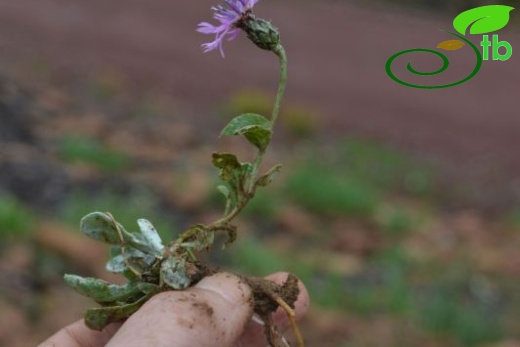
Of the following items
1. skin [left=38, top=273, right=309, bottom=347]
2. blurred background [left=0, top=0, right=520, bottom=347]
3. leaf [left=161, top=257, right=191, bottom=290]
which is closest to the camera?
skin [left=38, top=273, right=309, bottom=347]

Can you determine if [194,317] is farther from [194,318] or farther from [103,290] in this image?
[103,290]

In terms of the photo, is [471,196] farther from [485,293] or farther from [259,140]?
[259,140]

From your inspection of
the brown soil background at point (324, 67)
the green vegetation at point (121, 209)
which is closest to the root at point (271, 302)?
the green vegetation at point (121, 209)

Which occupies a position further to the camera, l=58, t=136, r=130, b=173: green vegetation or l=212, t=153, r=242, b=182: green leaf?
l=58, t=136, r=130, b=173: green vegetation

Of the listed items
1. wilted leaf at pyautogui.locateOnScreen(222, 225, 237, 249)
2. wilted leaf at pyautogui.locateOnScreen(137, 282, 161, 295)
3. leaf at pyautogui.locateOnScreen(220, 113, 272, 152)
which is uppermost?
leaf at pyautogui.locateOnScreen(220, 113, 272, 152)

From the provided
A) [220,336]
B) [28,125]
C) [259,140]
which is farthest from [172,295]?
[28,125]

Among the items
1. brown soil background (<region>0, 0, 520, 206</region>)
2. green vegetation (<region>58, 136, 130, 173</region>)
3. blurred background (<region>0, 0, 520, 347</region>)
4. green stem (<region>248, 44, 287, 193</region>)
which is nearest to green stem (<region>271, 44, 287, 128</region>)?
green stem (<region>248, 44, 287, 193</region>)

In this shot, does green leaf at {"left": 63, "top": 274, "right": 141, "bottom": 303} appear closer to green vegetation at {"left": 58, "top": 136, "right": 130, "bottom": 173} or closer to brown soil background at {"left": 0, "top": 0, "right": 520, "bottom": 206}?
green vegetation at {"left": 58, "top": 136, "right": 130, "bottom": 173}

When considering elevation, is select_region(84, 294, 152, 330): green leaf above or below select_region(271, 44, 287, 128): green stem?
below
